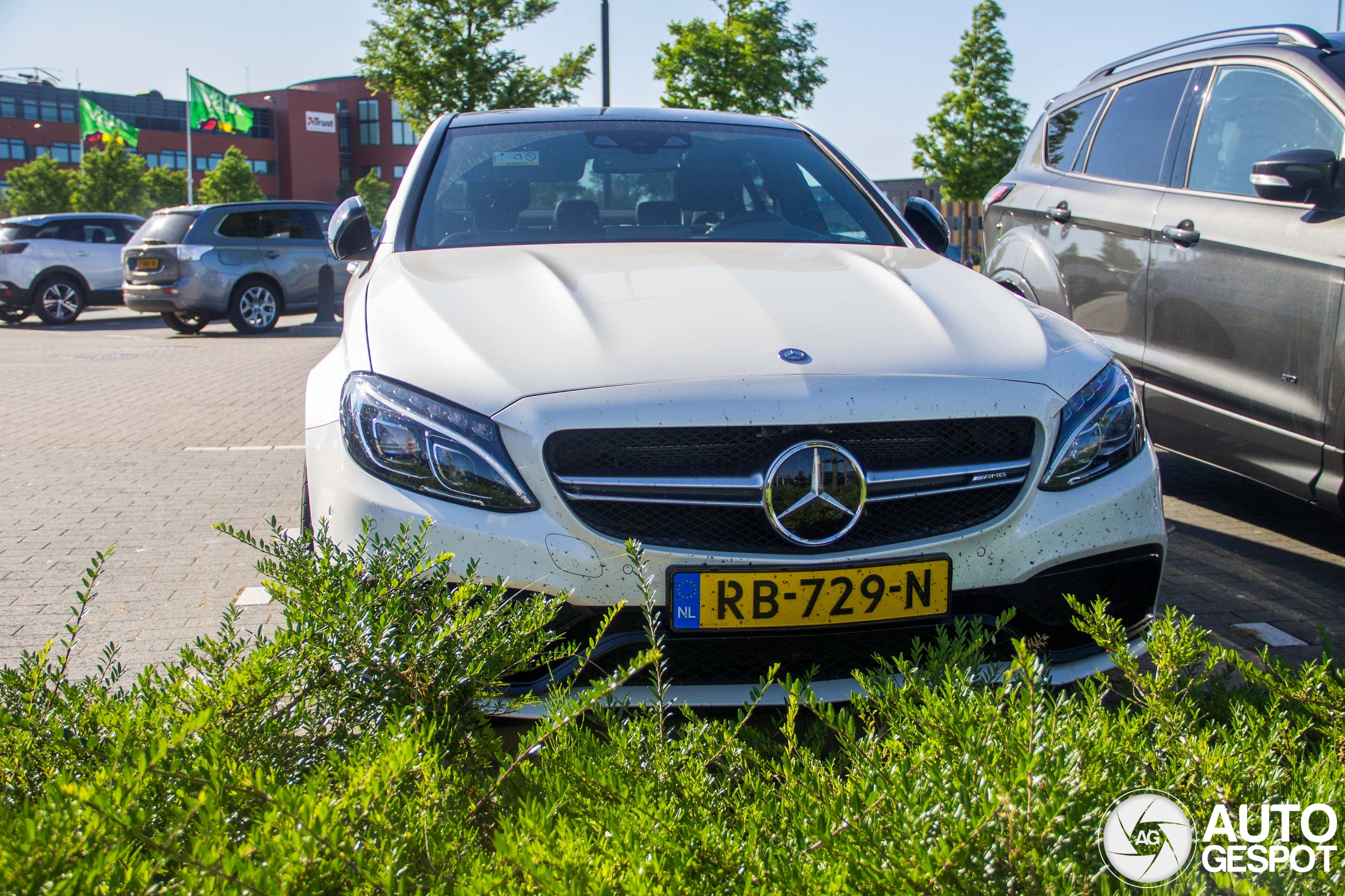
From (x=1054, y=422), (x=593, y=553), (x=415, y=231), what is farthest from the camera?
(x=415, y=231)

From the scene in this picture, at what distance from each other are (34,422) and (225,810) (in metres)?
7.90

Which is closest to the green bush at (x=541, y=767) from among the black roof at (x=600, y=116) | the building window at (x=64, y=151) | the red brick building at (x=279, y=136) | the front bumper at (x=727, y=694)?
the front bumper at (x=727, y=694)

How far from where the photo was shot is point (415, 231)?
364 centimetres

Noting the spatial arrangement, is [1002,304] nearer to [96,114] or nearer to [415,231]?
[415,231]

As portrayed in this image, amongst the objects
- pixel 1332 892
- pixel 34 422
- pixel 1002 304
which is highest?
pixel 1002 304

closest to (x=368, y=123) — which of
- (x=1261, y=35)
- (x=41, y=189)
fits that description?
(x=41, y=189)

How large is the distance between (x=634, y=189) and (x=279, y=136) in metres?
81.8

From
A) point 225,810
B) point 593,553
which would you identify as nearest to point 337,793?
point 225,810

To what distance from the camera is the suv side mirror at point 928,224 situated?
4117 mm

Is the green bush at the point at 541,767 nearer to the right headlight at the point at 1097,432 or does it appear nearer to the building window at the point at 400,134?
the right headlight at the point at 1097,432

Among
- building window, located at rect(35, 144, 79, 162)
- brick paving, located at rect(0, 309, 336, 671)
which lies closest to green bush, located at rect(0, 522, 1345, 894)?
brick paving, located at rect(0, 309, 336, 671)

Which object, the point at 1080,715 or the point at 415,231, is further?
the point at 415,231

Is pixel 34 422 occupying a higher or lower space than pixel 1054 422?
lower

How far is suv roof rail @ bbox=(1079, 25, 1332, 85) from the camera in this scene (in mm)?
4477
